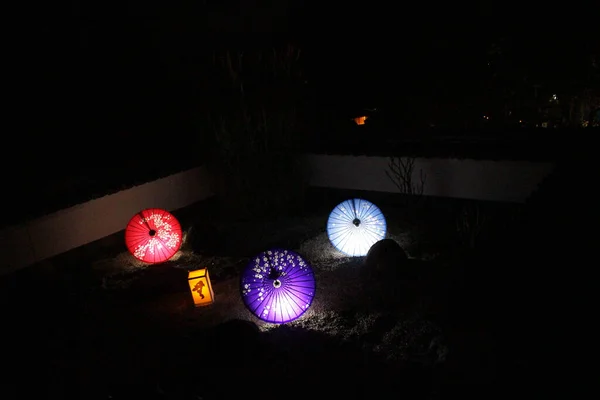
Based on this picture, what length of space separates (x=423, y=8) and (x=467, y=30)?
3.53 feet

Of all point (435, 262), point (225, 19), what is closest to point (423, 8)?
point (225, 19)

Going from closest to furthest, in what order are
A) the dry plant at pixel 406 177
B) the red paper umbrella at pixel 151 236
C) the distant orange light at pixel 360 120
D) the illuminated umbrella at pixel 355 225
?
the illuminated umbrella at pixel 355 225 < the red paper umbrella at pixel 151 236 < the dry plant at pixel 406 177 < the distant orange light at pixel 360 120

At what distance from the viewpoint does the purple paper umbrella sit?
12.5ft

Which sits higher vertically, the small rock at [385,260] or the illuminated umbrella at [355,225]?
the illuminated umbrella at [355,225]

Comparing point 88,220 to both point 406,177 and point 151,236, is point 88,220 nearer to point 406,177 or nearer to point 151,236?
point 151,236

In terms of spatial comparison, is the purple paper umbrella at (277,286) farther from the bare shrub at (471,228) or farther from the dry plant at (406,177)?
the dry plant at (406,177)

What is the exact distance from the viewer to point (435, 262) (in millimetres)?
4699

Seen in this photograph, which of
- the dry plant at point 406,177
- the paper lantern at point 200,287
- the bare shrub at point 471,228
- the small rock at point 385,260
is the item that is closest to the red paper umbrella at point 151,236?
the paper lantern at point 200,287

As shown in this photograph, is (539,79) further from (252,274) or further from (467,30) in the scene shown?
(252,274)

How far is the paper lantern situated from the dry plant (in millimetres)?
2703

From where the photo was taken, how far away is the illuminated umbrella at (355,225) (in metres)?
4.97

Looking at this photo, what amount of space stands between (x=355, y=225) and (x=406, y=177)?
1.46 meters

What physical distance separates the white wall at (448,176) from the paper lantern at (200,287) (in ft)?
9.59

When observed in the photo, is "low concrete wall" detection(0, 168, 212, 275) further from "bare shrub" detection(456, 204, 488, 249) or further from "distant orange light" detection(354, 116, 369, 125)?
"distant orange light" detection(354, 116, 369, 125)
